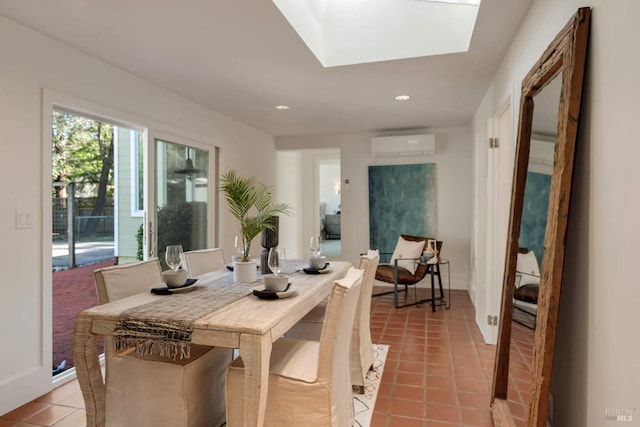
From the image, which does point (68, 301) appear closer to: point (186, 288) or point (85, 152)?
point (85, 152)

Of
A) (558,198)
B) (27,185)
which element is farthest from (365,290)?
(27,185)

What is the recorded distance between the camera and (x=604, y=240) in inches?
46.8

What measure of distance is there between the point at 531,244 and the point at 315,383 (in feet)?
3.91

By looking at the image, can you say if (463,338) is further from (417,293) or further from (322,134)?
(322,134)

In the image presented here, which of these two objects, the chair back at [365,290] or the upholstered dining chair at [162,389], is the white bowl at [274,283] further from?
the chair back at [365,290]

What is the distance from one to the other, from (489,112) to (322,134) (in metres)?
2.91

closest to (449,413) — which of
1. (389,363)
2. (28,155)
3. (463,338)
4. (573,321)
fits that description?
(389,363)

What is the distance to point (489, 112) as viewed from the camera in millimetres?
3492

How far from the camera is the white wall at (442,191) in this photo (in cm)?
545

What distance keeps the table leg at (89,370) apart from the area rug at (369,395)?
1.32 meters

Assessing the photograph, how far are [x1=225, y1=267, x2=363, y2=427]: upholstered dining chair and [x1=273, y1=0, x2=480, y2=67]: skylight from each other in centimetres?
185

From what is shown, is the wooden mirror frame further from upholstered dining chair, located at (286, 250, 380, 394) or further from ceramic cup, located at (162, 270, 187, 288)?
ceramic cup, located at (162, 270, 187, 288)

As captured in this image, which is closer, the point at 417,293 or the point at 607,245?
the point at 607,245

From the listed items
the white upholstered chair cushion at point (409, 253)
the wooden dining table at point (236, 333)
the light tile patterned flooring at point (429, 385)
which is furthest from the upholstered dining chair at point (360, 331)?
the white upholstered chair cushion at point (409, 253)
